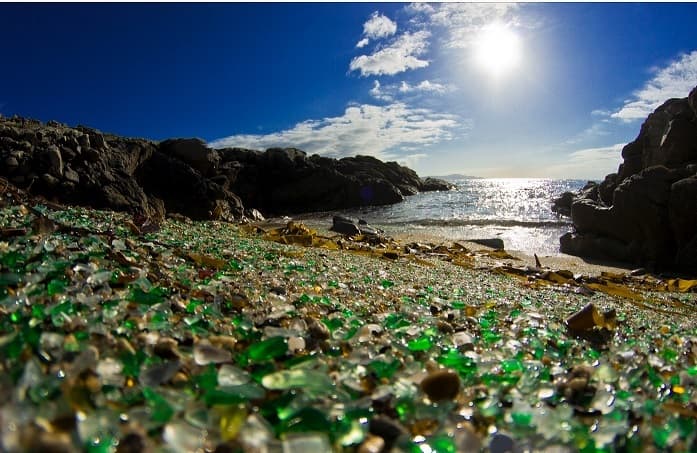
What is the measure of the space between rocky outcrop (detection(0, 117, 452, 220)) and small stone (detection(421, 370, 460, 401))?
11466 mm

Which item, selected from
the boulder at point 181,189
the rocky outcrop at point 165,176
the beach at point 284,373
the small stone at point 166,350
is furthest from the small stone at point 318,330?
the boulder at point 181,189

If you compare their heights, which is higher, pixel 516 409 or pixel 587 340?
pixel 516 409

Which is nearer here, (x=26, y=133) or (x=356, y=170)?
(x=26, y=133)

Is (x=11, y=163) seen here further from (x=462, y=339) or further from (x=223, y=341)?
(x=462, y=339)

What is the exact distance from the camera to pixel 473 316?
2.78m

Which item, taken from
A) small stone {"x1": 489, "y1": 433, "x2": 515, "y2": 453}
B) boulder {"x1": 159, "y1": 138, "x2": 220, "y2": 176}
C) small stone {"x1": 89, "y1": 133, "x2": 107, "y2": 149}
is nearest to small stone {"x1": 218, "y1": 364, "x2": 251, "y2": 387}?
small stone {"x1": 489, "y1": 433, "x2": 515, "y2": 453}

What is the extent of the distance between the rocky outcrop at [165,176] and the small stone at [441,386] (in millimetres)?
11466

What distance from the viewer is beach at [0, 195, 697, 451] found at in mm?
892

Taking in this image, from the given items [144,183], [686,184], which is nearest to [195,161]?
[144,183]

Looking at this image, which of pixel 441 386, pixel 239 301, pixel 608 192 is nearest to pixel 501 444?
pixel 441 386

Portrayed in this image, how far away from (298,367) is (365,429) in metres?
0.32

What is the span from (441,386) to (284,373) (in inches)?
20.0

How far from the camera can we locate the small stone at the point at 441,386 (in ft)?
4.23

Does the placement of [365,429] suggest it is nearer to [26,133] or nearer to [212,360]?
[212,360]
